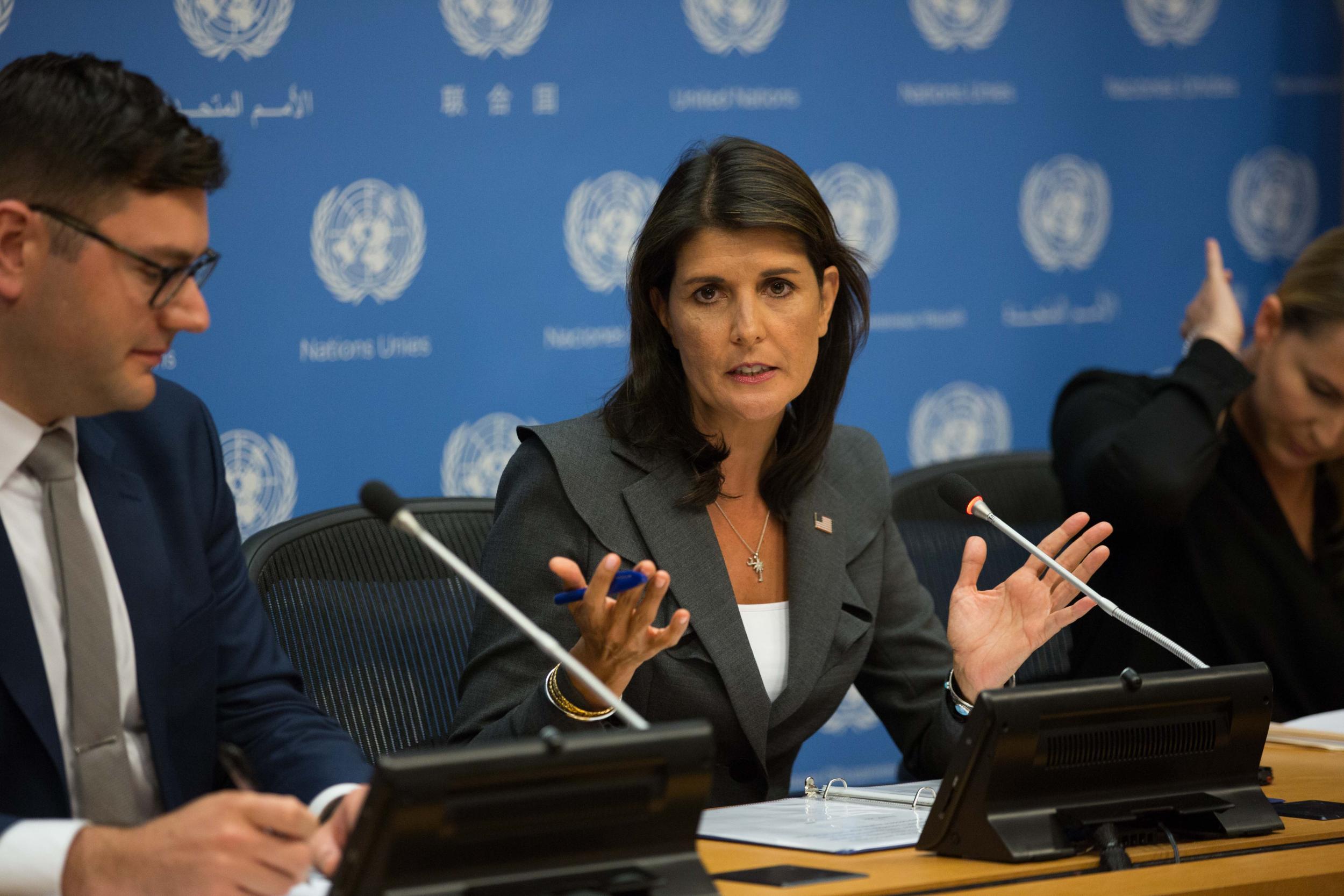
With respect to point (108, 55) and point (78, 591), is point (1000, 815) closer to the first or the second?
point (78, 591)

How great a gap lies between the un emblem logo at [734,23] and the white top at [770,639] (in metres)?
1.76

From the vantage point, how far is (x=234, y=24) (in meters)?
2.95

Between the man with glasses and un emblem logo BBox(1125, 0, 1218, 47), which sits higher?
un emblem logo BBox(1125, 0, 1218, 47)

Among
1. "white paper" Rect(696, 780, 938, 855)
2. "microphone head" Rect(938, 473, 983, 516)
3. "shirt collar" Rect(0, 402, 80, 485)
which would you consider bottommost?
"white paper" Rect(696, 780, 938, 855)

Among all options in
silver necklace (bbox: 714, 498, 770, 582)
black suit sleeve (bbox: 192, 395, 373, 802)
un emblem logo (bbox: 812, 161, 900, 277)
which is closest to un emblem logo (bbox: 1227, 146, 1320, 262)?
un emblem logo (bbox: 812, 161, 900, 277)

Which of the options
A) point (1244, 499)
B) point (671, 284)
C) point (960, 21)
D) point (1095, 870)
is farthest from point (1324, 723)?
point (960, 21)

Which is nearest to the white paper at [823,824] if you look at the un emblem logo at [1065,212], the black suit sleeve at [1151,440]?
the black suit sleeve at [1151,440]

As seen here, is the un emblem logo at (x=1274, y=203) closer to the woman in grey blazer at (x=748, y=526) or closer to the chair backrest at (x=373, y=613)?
the woman in grey blazer at (x=748, y=526)

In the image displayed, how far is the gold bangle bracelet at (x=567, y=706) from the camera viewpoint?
5.83 ft

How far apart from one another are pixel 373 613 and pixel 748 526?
0.61 metres

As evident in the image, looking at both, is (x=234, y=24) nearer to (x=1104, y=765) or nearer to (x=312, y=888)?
(x=312, y=888)

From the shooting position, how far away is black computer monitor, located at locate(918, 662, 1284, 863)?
148cm

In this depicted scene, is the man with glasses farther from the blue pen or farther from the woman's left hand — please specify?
the woman's left hand

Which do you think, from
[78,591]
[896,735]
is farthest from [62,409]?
[896,735]
